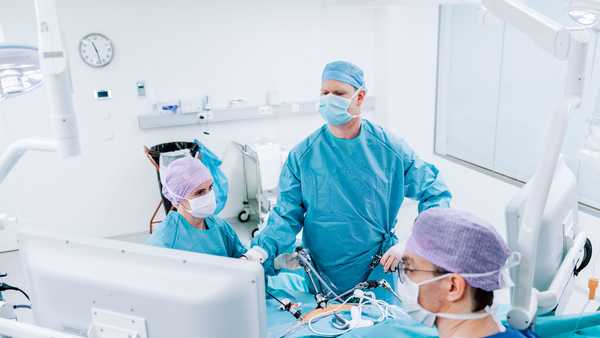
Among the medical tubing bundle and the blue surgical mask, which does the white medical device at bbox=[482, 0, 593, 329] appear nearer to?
the medical tubing bundle

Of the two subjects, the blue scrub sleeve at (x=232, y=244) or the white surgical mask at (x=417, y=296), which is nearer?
the white surgical mask at (x=417, y=296)

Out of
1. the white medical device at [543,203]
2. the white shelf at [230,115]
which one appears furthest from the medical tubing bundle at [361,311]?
the white shelf at [230,115]

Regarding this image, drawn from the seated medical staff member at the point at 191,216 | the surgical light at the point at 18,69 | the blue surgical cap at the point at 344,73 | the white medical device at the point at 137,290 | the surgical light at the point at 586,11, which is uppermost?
the surgical light at the point at 586,11

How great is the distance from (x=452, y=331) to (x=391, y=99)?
349 cm

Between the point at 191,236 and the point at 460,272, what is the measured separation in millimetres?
997

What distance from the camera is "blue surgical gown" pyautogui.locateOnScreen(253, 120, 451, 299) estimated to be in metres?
1.71

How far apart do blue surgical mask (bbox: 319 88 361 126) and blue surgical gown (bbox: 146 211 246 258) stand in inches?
23.7

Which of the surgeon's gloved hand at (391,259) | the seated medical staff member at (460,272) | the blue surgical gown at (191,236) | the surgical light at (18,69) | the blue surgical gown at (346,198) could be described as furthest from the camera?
the blue surgical gown at (346,198)

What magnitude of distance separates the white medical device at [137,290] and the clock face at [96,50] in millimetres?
3060

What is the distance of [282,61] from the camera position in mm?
4168

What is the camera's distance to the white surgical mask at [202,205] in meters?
1.63

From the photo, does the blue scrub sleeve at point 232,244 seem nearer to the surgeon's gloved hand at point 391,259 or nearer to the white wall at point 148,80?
the surgeon's gloved hand at point 391,259

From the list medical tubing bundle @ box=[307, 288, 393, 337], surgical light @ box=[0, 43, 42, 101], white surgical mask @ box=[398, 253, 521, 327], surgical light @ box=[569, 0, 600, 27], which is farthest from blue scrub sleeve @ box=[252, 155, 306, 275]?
surgical light @ box=[569, 0, 600, 27]

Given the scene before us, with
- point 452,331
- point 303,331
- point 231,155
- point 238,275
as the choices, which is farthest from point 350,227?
point 231,155
